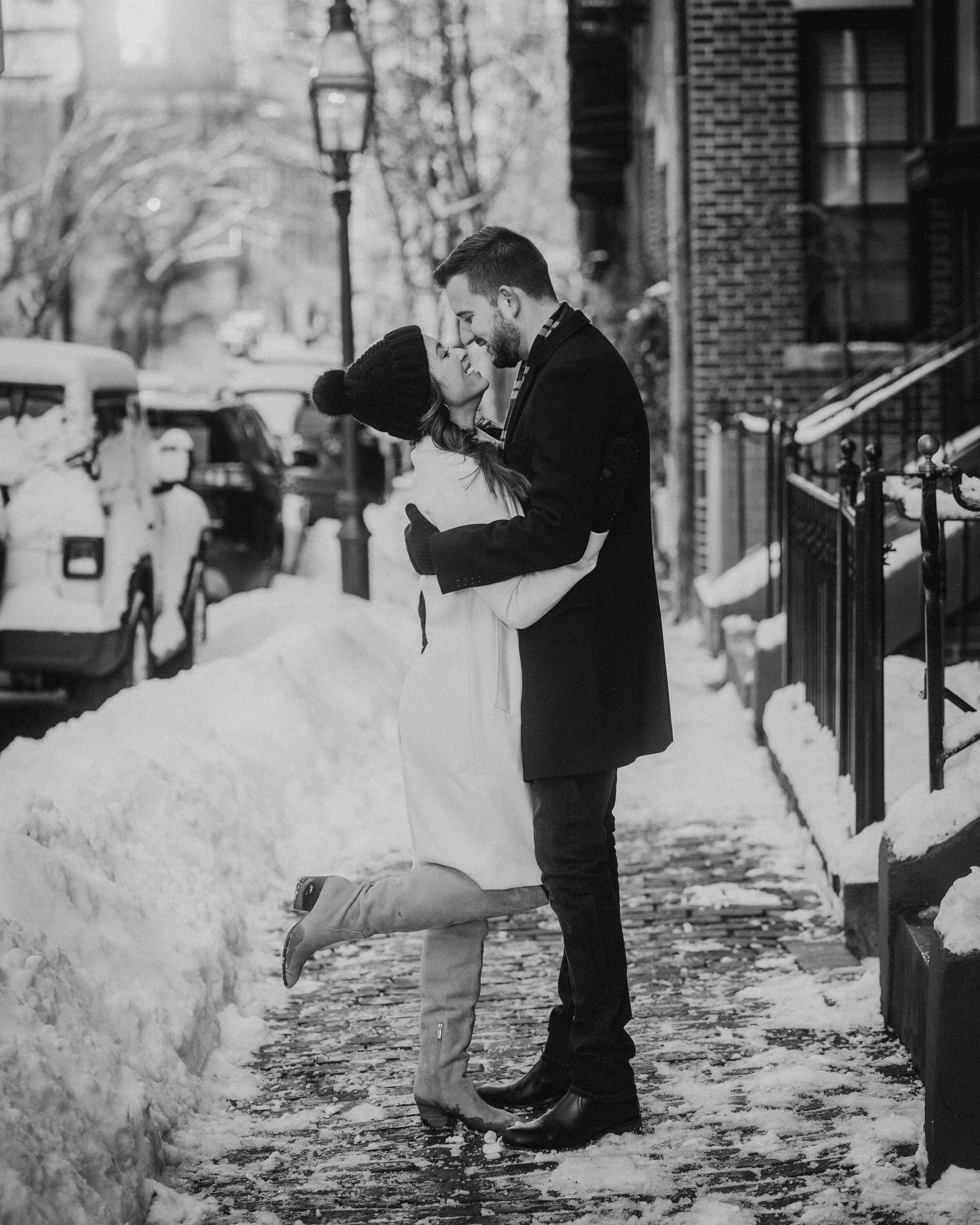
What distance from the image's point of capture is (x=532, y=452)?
3.87 m

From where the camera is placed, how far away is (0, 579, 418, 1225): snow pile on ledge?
3.48 meters

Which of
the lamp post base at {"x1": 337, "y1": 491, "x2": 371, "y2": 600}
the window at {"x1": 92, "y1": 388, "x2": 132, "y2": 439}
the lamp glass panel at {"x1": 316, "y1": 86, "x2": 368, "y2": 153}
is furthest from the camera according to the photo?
the lamp glass panel at {"x1": 316, "y1": 86, "x2": 368, "y2": 153}

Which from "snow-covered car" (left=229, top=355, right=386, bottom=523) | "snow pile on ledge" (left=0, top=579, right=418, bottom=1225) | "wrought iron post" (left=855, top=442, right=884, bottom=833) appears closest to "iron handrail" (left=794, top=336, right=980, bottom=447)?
"snow pile on ledge" (left=0, top=579, right=418, bottom=1225)

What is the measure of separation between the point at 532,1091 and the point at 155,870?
173 cm

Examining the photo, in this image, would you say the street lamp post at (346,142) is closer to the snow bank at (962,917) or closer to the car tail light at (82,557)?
the car tail light at (82,557)

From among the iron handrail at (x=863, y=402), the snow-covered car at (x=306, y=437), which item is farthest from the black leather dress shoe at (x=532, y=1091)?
the snow-covered car at (x=306, y=437)

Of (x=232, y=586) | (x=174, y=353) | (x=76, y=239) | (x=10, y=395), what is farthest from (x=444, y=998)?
(x=174, y=353)

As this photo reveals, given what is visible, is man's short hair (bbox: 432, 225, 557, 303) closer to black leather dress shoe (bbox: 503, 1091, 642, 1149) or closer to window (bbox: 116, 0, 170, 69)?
black leather dress shoe (bbox: 503, 1091, 642, 1149)

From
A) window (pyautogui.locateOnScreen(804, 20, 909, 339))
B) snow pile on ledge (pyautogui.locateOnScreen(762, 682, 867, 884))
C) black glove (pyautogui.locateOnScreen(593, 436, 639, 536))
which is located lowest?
snow pile on ledge (pyautogui.locateOnScreen(762, 682, 867, 884))

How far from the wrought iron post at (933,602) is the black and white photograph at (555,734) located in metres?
0.02

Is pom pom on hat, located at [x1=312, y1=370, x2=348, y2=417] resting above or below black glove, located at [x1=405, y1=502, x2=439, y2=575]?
above

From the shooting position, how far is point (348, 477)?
1195cm

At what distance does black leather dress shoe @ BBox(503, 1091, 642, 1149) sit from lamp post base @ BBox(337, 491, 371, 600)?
814cm

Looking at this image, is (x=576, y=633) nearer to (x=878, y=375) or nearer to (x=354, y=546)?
(x=354, y=546)
